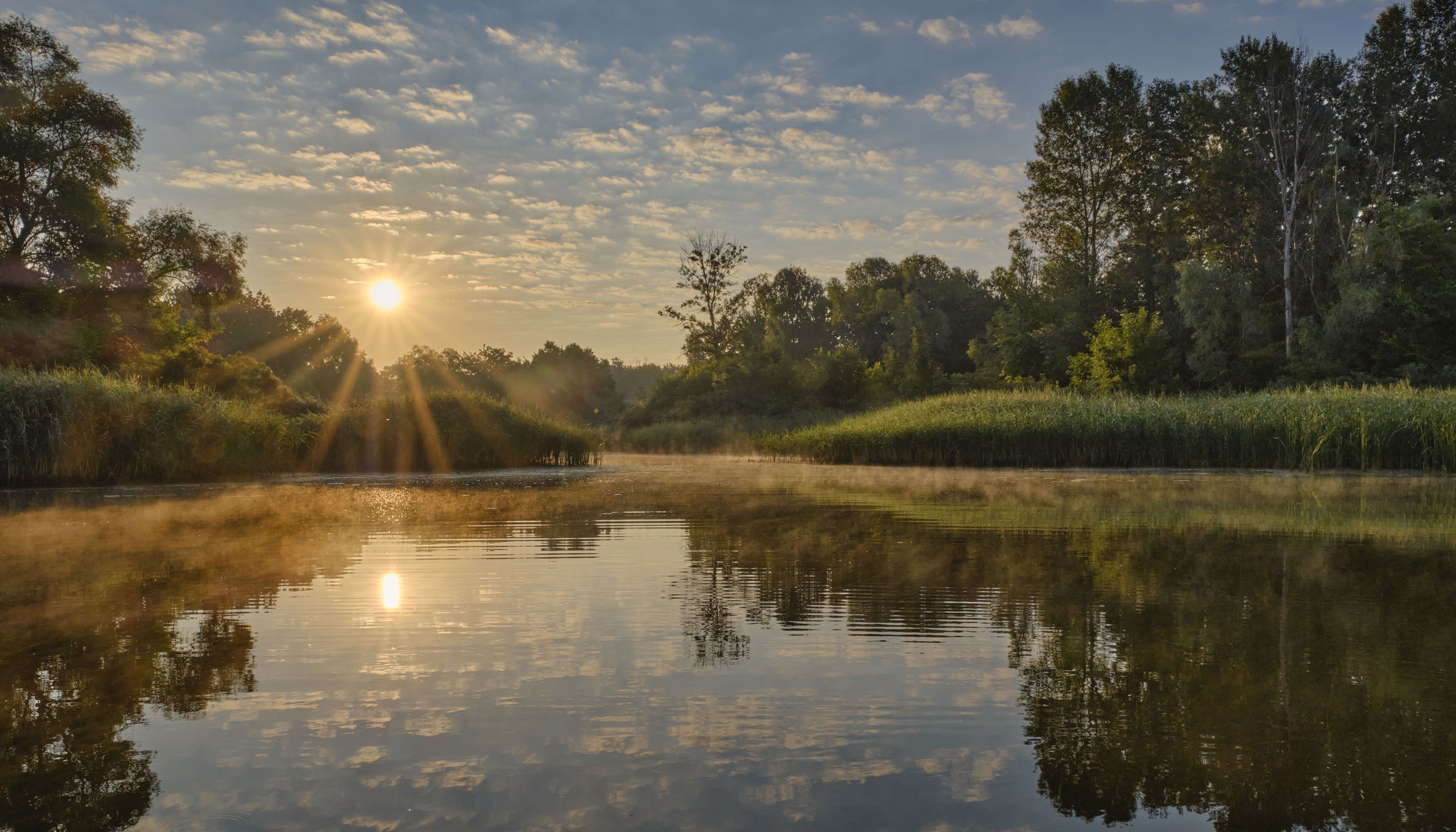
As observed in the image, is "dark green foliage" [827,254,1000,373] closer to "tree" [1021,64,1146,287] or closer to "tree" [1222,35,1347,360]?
"tree" [1021,64,1146,287]

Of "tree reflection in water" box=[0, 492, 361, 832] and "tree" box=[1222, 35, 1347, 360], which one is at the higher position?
"tree" box=[1222, 35, 1347, 360]

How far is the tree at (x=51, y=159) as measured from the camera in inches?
1077

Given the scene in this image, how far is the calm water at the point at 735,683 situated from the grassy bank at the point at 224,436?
912cm

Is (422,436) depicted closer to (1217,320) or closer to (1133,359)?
(1133,359)

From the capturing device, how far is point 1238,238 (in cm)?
3616

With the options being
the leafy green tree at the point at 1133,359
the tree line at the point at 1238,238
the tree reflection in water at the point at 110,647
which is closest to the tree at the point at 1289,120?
the tree line at the point at 1238,238

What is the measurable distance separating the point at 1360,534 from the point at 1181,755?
246 inches

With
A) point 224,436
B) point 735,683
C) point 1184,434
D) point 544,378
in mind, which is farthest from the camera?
point 544,378

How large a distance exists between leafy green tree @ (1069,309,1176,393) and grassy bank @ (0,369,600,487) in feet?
73.3

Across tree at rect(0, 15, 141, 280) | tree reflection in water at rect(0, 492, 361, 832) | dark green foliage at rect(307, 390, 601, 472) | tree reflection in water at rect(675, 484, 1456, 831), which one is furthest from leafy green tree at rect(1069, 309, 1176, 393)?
tree at rect(0, 15, 141, 280)

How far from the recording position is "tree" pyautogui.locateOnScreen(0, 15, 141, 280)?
1077 inches

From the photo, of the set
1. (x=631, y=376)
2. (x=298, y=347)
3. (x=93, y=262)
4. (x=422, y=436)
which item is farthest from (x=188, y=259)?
(x=631, y=376)

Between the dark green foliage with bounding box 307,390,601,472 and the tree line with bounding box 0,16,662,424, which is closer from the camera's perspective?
the dark green foliage with bounding box 307,390,601,472

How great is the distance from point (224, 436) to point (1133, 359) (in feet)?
106
